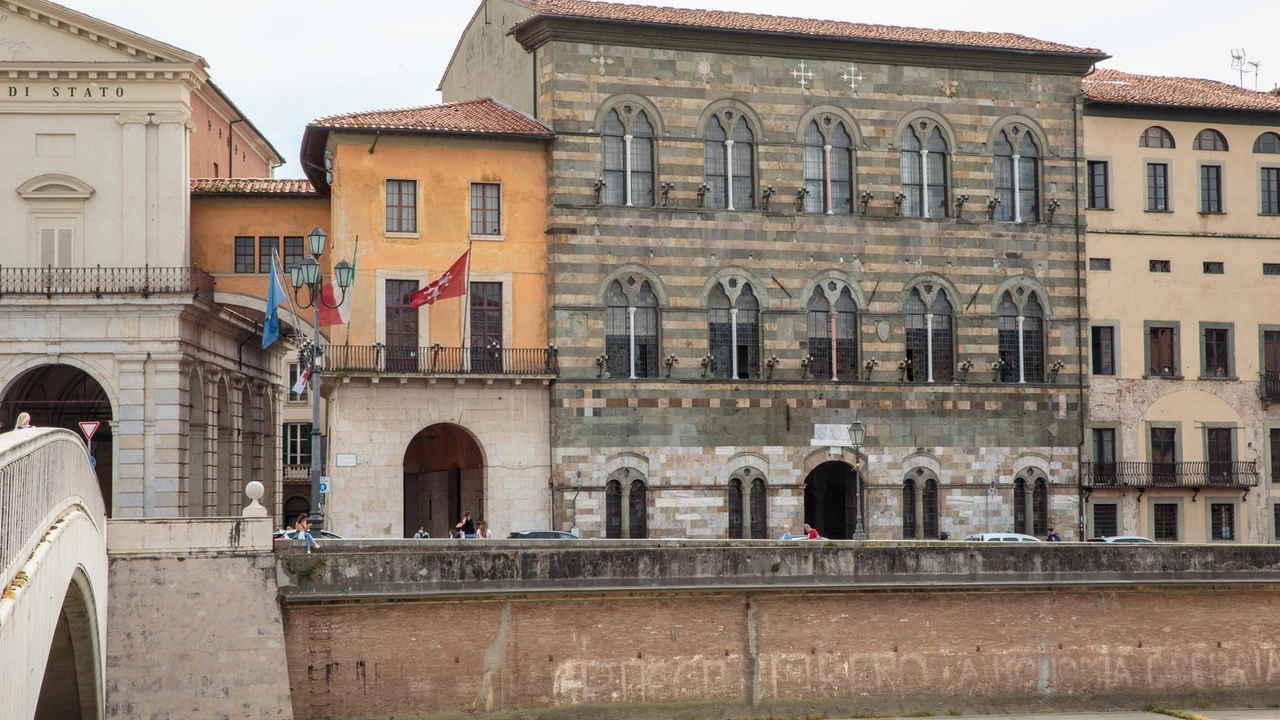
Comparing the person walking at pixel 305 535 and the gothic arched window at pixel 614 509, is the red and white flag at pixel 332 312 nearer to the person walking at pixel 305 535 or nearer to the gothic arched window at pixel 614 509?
the person walking at pixel 305 535

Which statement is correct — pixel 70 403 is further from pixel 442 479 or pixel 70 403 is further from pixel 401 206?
pixel 401 206

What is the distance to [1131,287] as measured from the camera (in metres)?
44.9

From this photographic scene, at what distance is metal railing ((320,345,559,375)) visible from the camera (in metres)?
39.5

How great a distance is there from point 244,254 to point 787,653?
19.9m

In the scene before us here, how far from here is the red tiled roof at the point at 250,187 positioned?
42.9 meters

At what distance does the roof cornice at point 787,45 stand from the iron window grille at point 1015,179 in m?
1.95

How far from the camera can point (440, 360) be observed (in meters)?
40.1

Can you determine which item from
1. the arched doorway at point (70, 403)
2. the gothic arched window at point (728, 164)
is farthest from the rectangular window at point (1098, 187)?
the arched doorway at point (70, 403)

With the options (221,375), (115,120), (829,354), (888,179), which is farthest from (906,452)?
(115,120)

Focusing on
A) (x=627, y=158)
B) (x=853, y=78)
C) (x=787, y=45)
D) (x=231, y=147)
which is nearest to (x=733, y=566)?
(x=627, y=158)

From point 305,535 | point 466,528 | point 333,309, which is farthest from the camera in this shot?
point 466,528

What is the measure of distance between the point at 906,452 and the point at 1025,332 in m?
4.87

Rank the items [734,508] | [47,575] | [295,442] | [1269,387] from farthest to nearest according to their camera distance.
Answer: [295,442]
[1269,387]
[734,508]
[47,575]

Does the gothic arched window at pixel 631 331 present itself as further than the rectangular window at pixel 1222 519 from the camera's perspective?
No
